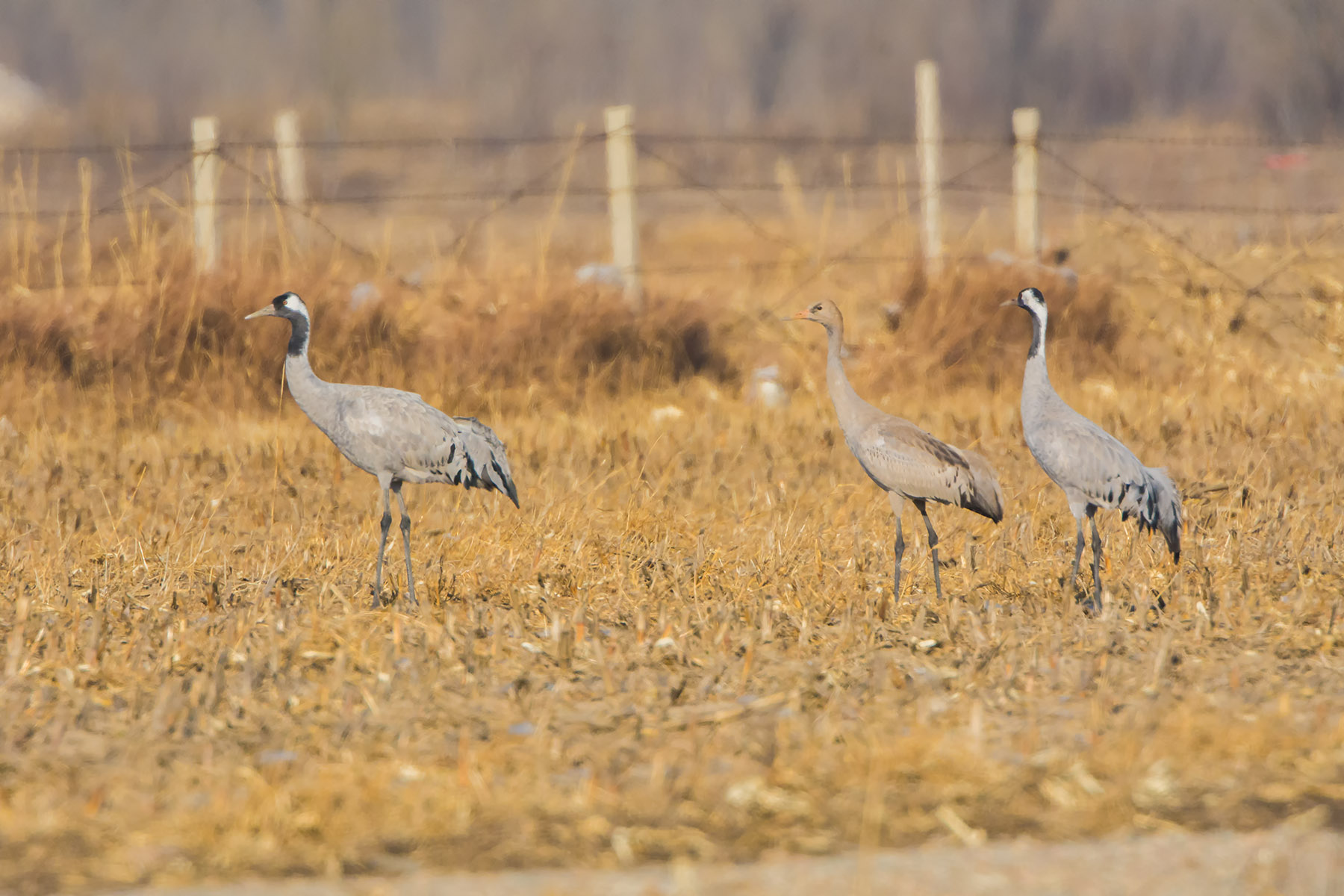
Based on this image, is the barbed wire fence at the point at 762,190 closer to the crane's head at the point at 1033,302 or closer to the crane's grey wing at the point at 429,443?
the crane's grey wing at the point at 429,443

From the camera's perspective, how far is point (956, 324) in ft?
35.2

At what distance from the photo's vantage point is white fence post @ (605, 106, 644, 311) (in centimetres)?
1078

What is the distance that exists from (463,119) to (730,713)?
64236 mm

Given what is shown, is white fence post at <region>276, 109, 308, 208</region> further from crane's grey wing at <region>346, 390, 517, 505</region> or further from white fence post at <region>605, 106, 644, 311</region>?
crane's grey wing at <region>346, 390, 517, 505</region>

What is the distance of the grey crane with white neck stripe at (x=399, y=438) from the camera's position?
6504 millimetres

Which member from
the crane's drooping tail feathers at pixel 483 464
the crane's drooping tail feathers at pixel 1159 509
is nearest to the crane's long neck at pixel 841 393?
the crane's drooping tail feathers at pixel 1159 509

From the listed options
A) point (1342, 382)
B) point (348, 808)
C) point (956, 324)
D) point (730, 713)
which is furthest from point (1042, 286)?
point (348, 808)

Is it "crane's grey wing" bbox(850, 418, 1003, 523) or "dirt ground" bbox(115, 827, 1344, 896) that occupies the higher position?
"crane's grey wing" bbox(850, 418, 1003, 523)

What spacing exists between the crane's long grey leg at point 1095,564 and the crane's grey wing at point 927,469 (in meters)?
0.33

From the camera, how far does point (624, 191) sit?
35.4 ft

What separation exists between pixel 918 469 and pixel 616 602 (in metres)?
1.23

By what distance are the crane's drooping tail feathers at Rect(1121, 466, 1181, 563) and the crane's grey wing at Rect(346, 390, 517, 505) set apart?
7.51 ft

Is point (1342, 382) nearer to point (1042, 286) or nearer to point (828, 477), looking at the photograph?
point (1042, 286)

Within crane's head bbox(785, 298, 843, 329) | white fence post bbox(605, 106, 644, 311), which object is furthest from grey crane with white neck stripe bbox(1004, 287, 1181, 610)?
white fence post bbox(605, 106, 644, 311)
